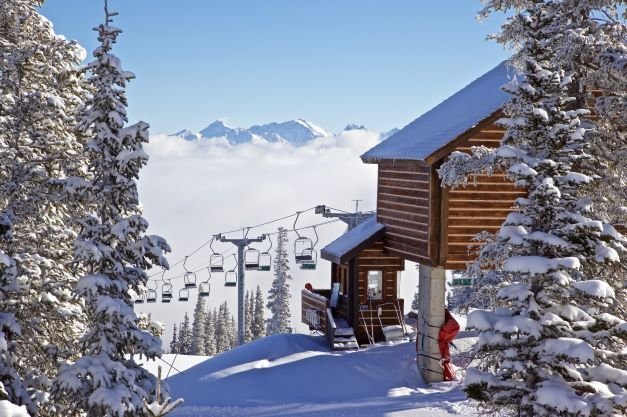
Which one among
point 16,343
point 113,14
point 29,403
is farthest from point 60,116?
point 29,403

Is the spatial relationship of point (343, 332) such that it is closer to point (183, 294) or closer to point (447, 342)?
point (447, 342)

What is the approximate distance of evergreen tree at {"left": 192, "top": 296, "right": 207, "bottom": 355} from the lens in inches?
2795

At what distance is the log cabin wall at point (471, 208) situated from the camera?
2459 centimetres

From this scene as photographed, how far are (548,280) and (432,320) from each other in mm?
12544

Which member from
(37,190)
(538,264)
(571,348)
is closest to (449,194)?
(538,264)

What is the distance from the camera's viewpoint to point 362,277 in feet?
98.1

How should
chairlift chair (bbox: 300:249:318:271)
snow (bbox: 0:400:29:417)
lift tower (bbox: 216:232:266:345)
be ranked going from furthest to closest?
chairlift chair (bbox: 300:249:318:271) < lift tower (bbox: 216:232:266:345) < snow (bbox: 0:400:29:417)

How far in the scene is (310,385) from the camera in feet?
80.2

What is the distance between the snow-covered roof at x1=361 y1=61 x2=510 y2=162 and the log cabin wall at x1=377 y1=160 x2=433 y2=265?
0.61m

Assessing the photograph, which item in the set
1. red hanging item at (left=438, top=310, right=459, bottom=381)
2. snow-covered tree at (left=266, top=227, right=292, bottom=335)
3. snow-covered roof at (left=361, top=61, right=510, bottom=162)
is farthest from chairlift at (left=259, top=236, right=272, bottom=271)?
snow-covered tree at (left=266, top=227, right=292, bottom=335)

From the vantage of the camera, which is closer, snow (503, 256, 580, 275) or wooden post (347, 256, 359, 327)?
snow (503, 256, 580, 275)

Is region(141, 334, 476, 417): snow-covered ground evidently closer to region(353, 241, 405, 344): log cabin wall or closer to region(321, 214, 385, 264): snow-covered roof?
region(353, 241, 405, 344): log cabin wall

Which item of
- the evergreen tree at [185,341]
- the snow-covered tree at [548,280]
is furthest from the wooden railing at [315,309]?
the evergreen tree at [185,341]

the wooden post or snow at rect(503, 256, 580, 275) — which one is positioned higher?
snow at rect(503, 256, 580, 275)
